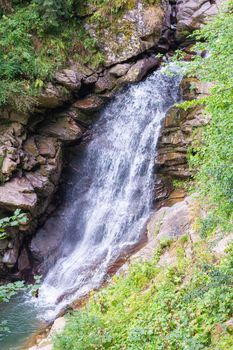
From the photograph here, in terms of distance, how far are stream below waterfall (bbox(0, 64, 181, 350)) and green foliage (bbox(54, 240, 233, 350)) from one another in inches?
141

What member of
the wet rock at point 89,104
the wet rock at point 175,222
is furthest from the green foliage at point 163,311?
the wet rock at point 89,104

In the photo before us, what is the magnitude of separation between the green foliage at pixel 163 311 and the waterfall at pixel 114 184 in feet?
12.8

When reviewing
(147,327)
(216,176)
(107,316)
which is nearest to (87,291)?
(107,316)

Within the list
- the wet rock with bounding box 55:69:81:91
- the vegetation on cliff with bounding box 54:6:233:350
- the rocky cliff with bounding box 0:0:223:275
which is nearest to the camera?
the vegetation on cliff with bounding box 54:6:233:350

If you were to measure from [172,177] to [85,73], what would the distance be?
461cm

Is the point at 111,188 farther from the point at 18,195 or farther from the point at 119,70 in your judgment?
the point at 119,70

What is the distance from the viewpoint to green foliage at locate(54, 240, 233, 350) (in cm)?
507

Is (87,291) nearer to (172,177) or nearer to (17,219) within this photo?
(172,177)

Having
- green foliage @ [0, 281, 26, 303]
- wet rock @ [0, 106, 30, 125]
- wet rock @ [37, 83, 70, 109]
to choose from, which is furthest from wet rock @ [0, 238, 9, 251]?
green foliage @ [0, 281, 26, 303]

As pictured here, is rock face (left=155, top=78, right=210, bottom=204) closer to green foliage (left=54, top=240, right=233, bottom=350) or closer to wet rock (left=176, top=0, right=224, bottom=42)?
wet rock (left=176, top=0, right=224, bottom=42)

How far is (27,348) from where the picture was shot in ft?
28.2

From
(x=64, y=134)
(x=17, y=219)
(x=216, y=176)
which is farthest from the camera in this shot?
(x=64, y=134)

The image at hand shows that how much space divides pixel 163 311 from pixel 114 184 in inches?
298

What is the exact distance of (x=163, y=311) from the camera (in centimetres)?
599
